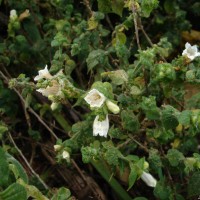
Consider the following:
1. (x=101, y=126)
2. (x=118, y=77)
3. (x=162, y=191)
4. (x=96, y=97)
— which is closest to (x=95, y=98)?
(x=96, y=97)

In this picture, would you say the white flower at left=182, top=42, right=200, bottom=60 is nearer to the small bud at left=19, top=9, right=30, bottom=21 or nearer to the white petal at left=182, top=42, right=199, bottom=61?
the white petal at left=182, top=42, right=199, bottom=61

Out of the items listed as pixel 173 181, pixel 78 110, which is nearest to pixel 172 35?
pixel 78 110

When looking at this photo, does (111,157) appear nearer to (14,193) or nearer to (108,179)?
(14,193)

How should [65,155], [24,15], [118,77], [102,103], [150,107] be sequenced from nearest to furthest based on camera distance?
[102,103], [150,107], [118,77], [65,155], [24,15]

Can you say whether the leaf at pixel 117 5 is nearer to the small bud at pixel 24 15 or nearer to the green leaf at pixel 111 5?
the green leaf at pixel 111 5

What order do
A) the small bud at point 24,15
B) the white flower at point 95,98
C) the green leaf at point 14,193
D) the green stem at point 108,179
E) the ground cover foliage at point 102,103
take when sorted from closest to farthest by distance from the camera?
the green leaf at point 14,193 < the white flower at point 95,98 < the ground cover foliage at point 102,103 < the green stem at point 108,179 < the small bud at point 24,15

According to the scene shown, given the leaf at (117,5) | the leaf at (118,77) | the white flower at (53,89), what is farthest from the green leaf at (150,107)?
the leaf at (117,5)
